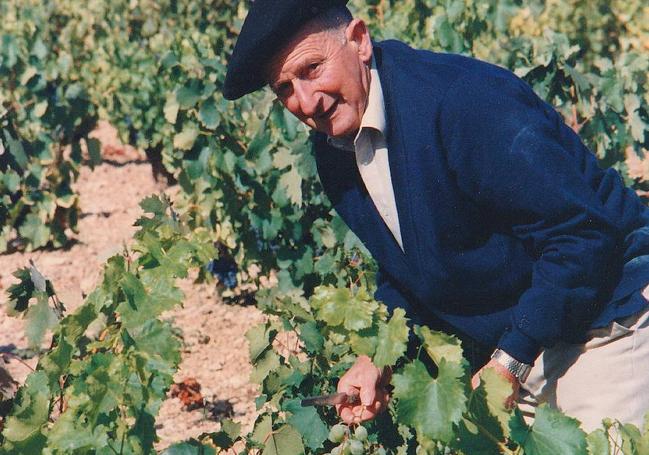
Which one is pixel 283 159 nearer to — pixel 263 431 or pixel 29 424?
pixel 263 431

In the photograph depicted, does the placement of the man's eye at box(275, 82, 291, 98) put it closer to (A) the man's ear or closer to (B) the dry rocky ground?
(A) the man's ear

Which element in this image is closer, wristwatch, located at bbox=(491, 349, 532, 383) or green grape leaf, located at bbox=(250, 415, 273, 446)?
wristwatch, located at bbox=(491, 349, 532, 383)

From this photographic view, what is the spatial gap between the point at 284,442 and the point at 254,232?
8.86ft

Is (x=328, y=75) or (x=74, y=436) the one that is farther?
(x=328, y=75)

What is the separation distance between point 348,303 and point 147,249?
0.62 meters

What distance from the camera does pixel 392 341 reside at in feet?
6.40

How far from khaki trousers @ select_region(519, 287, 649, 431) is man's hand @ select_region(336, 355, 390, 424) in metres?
0.44

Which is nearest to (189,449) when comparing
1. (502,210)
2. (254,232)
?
(502,210)

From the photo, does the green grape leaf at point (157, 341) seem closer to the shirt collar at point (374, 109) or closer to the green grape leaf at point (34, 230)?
the shirt collar at point (374, 109)

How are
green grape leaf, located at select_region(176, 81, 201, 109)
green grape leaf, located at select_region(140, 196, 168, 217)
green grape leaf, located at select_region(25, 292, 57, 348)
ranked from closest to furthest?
green grape leaf, located at select_region(25, 292, 57, 348) → green grape leaf, located at select_region(140, 196, 168, 217) → green grape leaf, located at select_region(176, 81, 201, 109)

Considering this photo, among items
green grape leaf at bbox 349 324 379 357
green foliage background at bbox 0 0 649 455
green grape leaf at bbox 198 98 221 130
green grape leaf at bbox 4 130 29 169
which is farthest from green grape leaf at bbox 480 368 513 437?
green grape leaf at bbox 4 130 29 169

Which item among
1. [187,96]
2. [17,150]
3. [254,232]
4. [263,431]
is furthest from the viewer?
[17,150]

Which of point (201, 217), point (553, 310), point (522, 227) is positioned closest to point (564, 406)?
point (553, 310)

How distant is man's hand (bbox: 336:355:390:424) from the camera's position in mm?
2270
